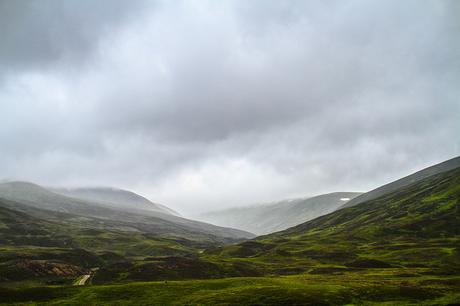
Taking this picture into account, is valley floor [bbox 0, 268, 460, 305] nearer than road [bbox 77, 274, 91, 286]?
Yes

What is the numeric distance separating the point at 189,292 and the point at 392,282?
147ft

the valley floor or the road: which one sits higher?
the road

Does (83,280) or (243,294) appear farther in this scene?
(83,280)

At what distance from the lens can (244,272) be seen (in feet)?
374

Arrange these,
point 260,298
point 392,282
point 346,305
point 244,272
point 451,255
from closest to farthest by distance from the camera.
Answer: point 346,305 → point 260,298 → point 392,282 → point 244,272 → point 451,255

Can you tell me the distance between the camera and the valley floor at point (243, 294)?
6159 cm

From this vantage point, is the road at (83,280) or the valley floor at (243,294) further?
the road at (83,280)

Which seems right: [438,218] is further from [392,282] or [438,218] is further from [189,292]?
[189,292]

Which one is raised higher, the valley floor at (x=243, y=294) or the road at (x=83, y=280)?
the road at (x=83, y=280)

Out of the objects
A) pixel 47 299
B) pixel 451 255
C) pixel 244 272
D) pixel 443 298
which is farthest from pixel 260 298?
pixel 451 255

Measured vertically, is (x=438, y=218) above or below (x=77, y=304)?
above

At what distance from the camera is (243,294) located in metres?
67.8

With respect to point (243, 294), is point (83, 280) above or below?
above

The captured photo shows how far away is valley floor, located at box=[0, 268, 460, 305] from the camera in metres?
61.6
